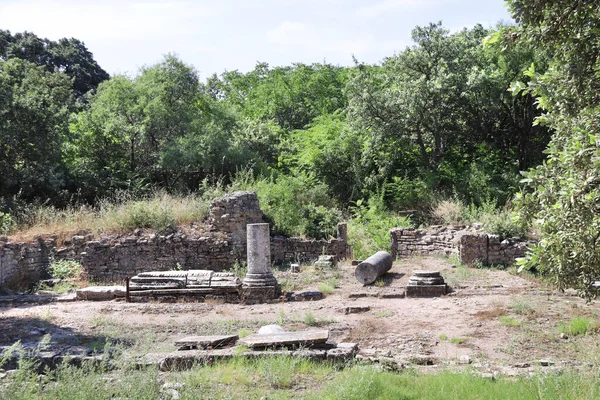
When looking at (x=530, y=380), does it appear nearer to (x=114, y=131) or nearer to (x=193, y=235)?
Answer: (x=193, y=235)

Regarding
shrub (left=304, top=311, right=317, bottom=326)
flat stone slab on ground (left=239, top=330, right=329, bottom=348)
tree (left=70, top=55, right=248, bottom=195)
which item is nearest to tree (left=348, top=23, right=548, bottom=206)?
tree (left=70, top=55, right=248, bottom=195)

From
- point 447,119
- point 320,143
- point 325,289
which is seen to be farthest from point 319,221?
point 447,119

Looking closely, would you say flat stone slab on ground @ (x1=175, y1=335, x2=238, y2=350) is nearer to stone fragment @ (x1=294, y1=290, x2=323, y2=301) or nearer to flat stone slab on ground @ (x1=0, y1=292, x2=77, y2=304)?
stone fragment @ (x1=294, y1=290, x2=323, y2=301)

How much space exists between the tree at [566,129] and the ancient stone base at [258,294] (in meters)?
7.45

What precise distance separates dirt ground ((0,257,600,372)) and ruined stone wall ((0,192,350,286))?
3175mm

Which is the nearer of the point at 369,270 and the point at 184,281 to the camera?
the point at 184,281

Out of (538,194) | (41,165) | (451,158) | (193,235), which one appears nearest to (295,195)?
(193,235)

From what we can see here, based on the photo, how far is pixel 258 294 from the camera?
13477mm

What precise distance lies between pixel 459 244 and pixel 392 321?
20.4 ft

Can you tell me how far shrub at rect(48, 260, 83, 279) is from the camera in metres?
16.4

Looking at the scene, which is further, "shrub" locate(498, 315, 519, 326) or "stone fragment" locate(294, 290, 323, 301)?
"stone fragment" locate(294, 290, 323, 301)

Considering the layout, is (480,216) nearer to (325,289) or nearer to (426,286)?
(426,286)

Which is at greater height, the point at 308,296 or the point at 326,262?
the point at 326,262

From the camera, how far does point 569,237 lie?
645cm
